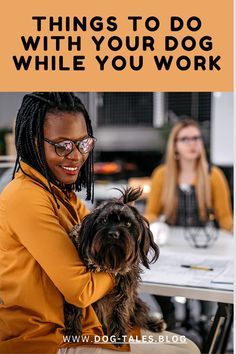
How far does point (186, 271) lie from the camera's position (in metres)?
1.80

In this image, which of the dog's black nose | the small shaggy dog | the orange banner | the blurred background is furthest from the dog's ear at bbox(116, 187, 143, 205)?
the blurred background

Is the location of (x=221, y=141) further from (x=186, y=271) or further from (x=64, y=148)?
(x=64, y=148)

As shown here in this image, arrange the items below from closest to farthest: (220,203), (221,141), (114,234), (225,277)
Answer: (114,234) → (225,277) → (220,203) → (221,141)

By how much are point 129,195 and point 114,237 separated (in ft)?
0.44

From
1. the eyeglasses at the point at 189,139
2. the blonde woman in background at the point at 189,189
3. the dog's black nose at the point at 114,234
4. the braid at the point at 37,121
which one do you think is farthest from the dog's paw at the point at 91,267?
the eyeglasses at the point at 189,139

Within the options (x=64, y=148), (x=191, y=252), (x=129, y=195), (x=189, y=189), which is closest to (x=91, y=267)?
(x=129, y=195)

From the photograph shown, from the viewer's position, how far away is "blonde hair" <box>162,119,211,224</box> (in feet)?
9.48

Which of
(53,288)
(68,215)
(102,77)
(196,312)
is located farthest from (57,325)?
(196,312)

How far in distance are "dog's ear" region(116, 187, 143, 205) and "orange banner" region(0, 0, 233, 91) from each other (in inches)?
13.5

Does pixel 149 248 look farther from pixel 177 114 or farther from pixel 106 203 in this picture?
pixel 177 114

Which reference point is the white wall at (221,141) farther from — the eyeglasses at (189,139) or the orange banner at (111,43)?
the orange banner at (111,43)

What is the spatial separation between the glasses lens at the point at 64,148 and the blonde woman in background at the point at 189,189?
164 centimetres

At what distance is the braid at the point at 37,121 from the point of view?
1294 mm

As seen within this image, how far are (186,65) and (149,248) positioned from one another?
548mm
